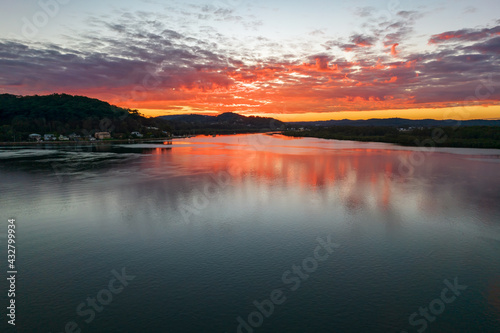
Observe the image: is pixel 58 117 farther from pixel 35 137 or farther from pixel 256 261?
pixel 256 261

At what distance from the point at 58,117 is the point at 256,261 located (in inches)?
4514

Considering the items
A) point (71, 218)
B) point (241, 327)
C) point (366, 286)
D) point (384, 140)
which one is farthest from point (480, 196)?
point (384, 140)

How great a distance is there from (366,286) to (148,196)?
12913 millimetres

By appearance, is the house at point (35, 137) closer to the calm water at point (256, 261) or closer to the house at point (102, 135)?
the house at point (102, 135)

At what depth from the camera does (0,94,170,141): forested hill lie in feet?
296

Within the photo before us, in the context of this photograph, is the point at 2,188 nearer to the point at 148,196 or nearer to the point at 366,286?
the point at 148,196

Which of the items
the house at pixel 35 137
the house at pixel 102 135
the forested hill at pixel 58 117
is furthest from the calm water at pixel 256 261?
the forested hill at pixel 58 117

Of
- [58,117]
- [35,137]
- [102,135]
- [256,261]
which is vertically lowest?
[256,261]

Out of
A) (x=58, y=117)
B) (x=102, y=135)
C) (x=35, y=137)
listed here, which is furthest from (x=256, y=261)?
(x=58, y=117)

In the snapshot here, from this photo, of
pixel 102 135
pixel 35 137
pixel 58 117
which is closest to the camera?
pixel 35 137

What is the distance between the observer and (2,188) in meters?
19.8

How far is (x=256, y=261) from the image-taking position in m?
8.92

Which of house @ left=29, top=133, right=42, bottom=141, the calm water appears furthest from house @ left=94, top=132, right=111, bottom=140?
the calm water

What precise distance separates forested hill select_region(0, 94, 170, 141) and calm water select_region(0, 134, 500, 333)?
87.0 m
